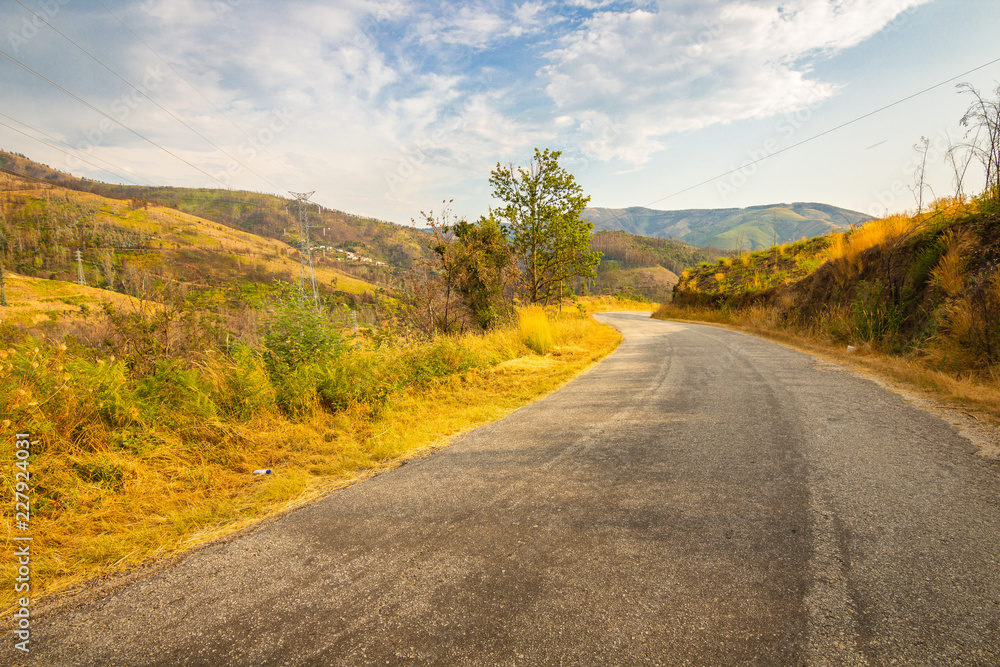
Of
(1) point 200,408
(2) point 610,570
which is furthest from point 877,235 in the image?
(1) point 200,408

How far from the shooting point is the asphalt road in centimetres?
146

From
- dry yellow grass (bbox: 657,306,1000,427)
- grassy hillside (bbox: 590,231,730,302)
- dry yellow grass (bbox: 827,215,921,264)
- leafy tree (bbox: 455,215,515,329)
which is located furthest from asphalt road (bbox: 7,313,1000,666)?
grassy hillside (bbox: 590,231,730,302)

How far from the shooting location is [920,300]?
722cm

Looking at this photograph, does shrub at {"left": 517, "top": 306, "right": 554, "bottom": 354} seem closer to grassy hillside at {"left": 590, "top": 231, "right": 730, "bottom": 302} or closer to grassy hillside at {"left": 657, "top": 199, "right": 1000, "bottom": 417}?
grassy hillside at {"left": 657, "top": 199, "right": 1000, "bottom": 417}

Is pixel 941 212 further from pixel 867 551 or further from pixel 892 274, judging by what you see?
pixel 867 551

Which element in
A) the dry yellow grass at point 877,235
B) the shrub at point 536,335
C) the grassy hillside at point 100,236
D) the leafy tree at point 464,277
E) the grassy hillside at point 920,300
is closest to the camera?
the grassy hillside at point 920,300

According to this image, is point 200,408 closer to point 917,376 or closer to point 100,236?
point 917,376

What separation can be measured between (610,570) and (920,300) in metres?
9.38

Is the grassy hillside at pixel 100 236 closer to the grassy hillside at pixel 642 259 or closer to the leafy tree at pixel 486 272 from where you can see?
the leafy tree at pixel 486 272

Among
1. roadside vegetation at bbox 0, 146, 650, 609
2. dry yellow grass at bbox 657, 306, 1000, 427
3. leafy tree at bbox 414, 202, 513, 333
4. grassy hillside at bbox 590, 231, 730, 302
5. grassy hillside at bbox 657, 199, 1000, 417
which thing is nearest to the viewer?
roadside vegetation at bbox 0, 146, 650, 609

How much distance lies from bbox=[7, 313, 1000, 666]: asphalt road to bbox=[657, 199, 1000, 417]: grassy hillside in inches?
120

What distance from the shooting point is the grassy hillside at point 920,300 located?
517 cm

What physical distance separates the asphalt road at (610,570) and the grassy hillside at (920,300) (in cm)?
304

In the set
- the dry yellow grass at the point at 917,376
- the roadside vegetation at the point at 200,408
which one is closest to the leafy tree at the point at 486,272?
the roadside vegetation at the point at 200,408
